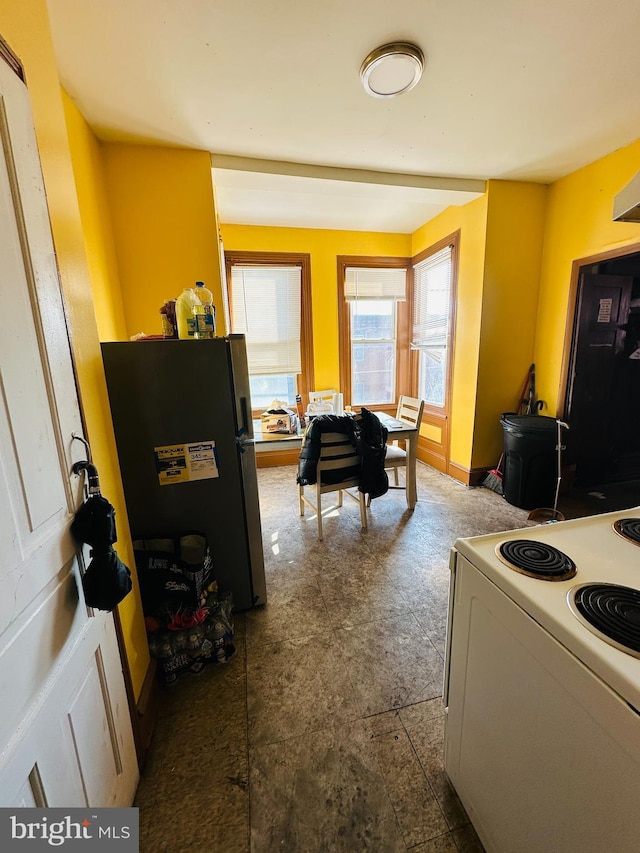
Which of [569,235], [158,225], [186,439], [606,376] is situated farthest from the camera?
[606,376]

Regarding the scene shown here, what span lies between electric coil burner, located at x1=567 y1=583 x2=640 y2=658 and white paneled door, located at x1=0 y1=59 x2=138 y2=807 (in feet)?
3.51

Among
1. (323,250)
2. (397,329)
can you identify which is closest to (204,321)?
(323,250)

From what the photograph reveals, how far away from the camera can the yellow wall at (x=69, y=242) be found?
2.70 feet

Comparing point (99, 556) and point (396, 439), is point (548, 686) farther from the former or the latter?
point (396, 439)

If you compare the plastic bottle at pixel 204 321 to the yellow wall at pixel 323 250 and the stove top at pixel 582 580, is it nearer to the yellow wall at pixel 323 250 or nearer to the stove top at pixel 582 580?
the stove top at pixel 582 580

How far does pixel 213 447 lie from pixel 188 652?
2.99 feet

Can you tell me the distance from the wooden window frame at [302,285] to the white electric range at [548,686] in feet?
11.0

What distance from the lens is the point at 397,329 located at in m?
4.33

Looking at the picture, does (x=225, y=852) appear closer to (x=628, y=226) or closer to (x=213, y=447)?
(x=213, y=447)

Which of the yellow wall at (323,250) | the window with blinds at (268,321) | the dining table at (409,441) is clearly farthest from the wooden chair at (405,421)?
the window with blinds at (268,321)

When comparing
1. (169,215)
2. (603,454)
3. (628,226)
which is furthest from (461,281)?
(169,215)

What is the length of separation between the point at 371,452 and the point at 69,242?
1.98 metres

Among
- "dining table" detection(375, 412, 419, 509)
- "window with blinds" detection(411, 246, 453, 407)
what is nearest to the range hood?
"dining table" detection(375, 412, 419, 509)

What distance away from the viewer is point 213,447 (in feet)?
5.19
